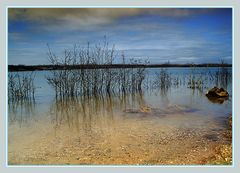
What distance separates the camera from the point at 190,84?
1050 centimetres

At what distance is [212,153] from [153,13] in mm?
2462

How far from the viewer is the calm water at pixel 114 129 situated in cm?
485

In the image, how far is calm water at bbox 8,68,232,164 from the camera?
4853 mm

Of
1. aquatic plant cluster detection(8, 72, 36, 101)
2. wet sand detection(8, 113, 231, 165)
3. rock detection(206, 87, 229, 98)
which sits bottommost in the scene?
wet sand detection(8, 113, 231, 165)

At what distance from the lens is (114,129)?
19.1ft

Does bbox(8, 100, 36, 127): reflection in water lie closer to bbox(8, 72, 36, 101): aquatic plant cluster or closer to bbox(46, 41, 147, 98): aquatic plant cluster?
bbox(8, 72, 36, 101): aquatic plant cluster

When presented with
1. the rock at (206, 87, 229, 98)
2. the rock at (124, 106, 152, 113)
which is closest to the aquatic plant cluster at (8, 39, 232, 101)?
the rock at (206, 87, 229, 98)

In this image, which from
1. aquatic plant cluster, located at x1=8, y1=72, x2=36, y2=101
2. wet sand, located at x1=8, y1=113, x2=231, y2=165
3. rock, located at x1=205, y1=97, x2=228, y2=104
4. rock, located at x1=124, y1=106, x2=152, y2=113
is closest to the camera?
wet sand, located at x1=8, y1=113, x2=231, y2=165

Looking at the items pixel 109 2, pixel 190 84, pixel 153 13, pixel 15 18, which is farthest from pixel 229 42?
pixel 190 84

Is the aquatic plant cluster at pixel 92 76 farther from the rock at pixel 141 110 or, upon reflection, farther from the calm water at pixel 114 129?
the rock at pixel 141 110

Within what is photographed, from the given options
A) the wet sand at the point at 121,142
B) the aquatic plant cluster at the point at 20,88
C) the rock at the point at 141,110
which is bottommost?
the wet sand at the point at 121,142

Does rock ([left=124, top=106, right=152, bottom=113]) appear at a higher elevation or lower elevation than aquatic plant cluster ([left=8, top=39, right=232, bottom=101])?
lower

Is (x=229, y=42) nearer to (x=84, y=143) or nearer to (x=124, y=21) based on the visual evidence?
(x=124, y=21)

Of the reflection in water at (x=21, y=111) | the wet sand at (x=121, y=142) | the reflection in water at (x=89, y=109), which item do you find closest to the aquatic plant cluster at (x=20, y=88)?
the reflection in water at (x=21, y=111)
